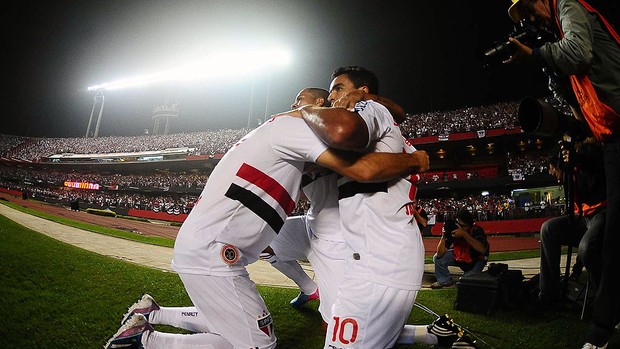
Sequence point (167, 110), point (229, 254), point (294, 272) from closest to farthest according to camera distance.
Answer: point (229, 254) < point (294, 272) < point (167, 110)

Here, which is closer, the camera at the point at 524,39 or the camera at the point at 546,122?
the camera at the point at 546,122

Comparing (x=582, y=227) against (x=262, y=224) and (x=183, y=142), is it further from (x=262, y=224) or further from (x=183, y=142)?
(x=183, y=142)

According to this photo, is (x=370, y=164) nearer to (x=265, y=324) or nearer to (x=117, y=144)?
(x=265, y=324)

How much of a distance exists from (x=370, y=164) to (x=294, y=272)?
2.12 metres

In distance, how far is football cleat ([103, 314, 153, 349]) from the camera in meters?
2.06

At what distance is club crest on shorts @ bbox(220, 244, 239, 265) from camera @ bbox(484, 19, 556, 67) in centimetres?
223

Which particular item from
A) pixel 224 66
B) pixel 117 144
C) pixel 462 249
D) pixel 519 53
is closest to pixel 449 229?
pixel 462 249

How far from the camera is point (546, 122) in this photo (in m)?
1.94

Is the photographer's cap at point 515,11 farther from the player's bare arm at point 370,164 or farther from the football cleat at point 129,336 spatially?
the football cleat at point 129,336

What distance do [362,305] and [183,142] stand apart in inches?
1763

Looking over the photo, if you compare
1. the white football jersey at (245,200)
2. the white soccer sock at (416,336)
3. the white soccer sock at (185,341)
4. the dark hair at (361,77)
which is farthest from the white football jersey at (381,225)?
the white soccer sock at (416,336)

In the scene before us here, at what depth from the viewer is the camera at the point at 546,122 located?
1.94m

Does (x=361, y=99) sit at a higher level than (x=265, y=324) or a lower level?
higher

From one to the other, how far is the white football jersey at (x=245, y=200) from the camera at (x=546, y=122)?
137cm
